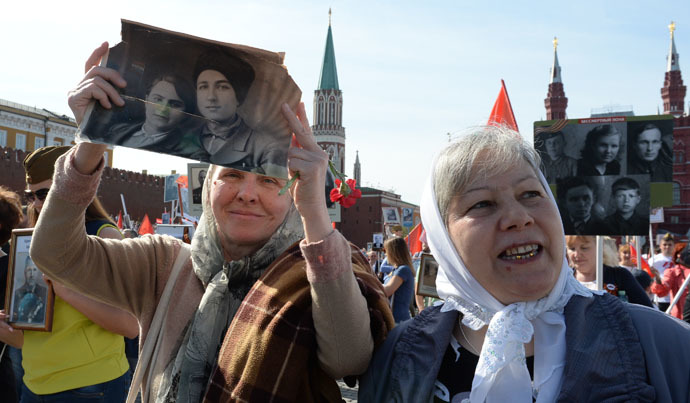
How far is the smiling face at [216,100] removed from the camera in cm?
183

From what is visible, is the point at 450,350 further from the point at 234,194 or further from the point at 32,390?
the point at 32,390

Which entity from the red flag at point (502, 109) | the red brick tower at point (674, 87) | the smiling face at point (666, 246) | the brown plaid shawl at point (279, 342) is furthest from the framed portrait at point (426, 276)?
the red brick tower at point (674, 87)

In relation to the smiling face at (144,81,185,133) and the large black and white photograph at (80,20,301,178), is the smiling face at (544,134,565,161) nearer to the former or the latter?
the large black and white photograph at (80,20,301,178)

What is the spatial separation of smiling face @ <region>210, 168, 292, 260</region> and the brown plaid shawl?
216 millimetres

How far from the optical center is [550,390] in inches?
59.0

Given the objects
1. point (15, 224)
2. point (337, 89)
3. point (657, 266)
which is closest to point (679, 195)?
point (337, 89)

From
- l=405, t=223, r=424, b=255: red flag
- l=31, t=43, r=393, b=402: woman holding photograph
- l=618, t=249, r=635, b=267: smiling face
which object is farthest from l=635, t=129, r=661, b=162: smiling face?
l=405, t=223, r=424, b=255: red flag

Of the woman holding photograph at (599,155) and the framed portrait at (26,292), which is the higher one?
the woman holding photograph at (599,155)

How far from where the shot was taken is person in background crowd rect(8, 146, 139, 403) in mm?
2775

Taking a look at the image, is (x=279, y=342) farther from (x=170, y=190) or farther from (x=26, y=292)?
(x=170, y=190)

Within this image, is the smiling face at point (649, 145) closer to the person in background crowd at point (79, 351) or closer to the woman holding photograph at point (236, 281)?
the woman holding photograph at point (236, 281)

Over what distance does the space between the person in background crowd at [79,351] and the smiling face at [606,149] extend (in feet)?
10.6

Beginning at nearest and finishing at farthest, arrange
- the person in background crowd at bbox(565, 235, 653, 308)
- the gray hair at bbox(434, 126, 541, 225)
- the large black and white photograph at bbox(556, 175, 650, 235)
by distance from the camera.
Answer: the gray hair at bbox(434, 126, 541, 225) < the large black and white photograph at bbox(556, 175, 650, 235) < the person in background crowd at bbox(565, 235, 653, 308)

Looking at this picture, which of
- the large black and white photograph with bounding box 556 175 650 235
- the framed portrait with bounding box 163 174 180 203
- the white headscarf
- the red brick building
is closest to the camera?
the white headscarf
